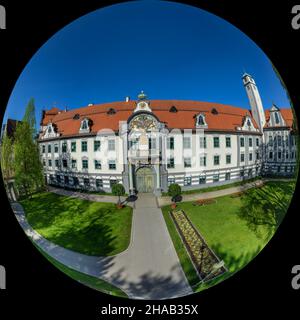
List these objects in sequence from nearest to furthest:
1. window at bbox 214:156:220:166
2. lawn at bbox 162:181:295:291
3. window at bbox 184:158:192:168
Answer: window at bbox 184:158:192:168 → window at bbox 214:156:220:166 → lawn at bbox 162:181:295:291

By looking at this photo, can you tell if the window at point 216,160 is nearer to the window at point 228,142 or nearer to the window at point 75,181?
the window at point 228,142

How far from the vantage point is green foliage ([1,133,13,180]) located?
394 cm

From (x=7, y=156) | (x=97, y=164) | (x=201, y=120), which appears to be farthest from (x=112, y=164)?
(x=7, y=156)

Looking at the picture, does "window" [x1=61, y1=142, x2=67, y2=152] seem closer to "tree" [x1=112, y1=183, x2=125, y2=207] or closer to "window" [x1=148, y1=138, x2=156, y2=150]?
"tree" [x1=112, y1=183, x2=125, y2=207]

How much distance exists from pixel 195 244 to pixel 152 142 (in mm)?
1526

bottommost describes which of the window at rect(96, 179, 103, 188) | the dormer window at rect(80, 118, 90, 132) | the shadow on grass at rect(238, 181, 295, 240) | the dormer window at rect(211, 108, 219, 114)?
the shadow on grass at rect(238, 181, 295, 240)

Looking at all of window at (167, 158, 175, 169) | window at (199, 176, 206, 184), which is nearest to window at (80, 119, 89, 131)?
window at (167, 158, 175, 169)

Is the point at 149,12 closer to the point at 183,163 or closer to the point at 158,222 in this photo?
the point at 183,163

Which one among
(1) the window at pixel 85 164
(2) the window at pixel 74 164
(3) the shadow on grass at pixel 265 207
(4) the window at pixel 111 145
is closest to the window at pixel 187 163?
(4) the window at pixel 111 145

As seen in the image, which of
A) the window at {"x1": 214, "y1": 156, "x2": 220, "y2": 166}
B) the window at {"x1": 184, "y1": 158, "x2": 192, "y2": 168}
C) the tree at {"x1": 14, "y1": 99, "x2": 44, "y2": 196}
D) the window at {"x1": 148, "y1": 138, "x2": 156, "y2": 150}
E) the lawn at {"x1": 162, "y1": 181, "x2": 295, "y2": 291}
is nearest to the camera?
the window at {"x1": 148, "y1": 138, "x2": 156, "y2": 150}

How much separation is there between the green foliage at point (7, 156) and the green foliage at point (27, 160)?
17cm

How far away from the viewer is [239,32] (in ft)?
12.0

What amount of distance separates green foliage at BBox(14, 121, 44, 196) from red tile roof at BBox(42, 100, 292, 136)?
1.93 feet

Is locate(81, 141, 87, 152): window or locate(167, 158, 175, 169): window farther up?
locate(81, 141, 87, 152): window
